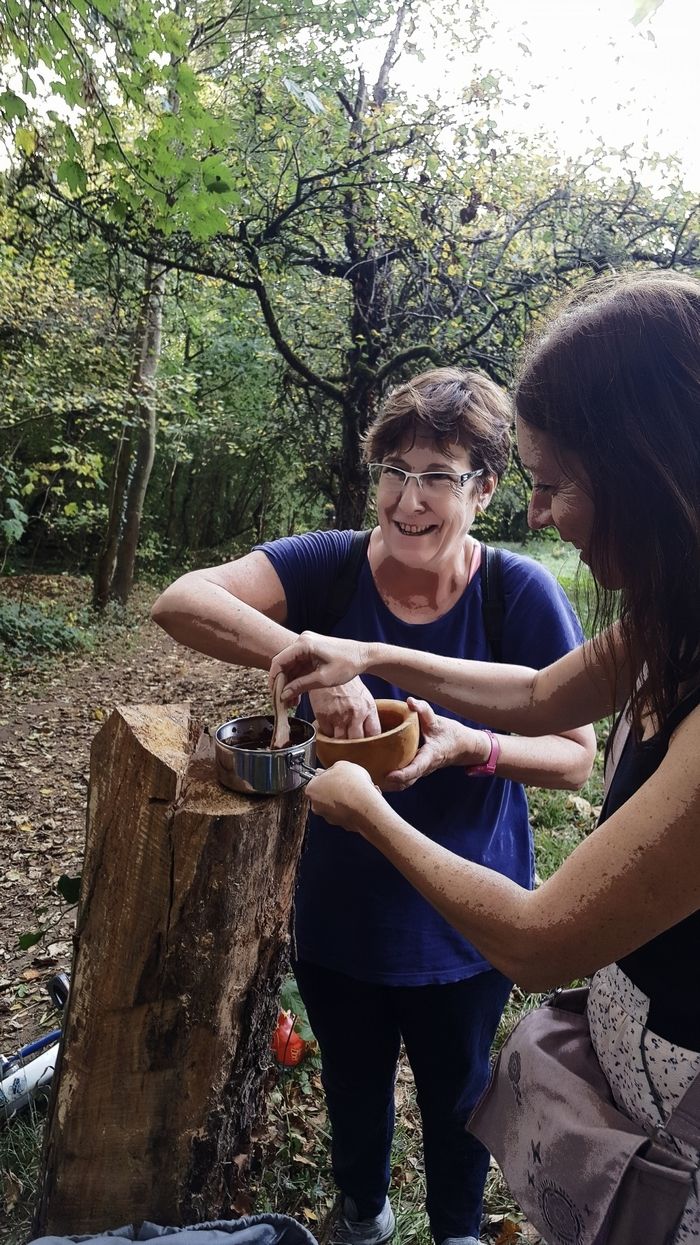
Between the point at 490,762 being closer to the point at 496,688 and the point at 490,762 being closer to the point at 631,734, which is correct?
the point at 496,688

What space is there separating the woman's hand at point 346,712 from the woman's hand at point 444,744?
11cm

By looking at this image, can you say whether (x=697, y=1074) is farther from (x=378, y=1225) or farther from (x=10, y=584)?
(x=10, y=584)

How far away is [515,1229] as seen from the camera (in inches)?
90.4

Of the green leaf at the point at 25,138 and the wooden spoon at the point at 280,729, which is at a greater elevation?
the green leaf at the point at 25,138

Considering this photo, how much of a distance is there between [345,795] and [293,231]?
18.7 feet

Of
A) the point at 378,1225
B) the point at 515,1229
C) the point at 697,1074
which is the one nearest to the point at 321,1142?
the point at 378,1225

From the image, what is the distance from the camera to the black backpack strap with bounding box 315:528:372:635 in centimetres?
200

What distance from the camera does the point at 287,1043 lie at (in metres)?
2.82

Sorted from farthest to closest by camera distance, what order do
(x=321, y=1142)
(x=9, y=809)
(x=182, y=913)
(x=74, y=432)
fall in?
(x=74, y=432)
(x=9, y=809)
(x=321, y=1142)
(x=182, y=913)

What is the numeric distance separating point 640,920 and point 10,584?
1326cm

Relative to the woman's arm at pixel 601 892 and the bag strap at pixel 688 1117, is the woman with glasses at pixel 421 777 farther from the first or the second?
the bag strap at pixel 688 1117

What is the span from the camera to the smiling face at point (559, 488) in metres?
1.21

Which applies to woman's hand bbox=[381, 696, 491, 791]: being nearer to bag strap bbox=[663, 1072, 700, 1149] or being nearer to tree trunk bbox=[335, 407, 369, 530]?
bag strap bbox=[663, 1072, 700, 1149]

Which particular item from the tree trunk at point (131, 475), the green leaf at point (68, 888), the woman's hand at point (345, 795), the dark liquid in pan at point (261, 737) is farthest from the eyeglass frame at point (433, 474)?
the tree trunk at point (131, 475)
